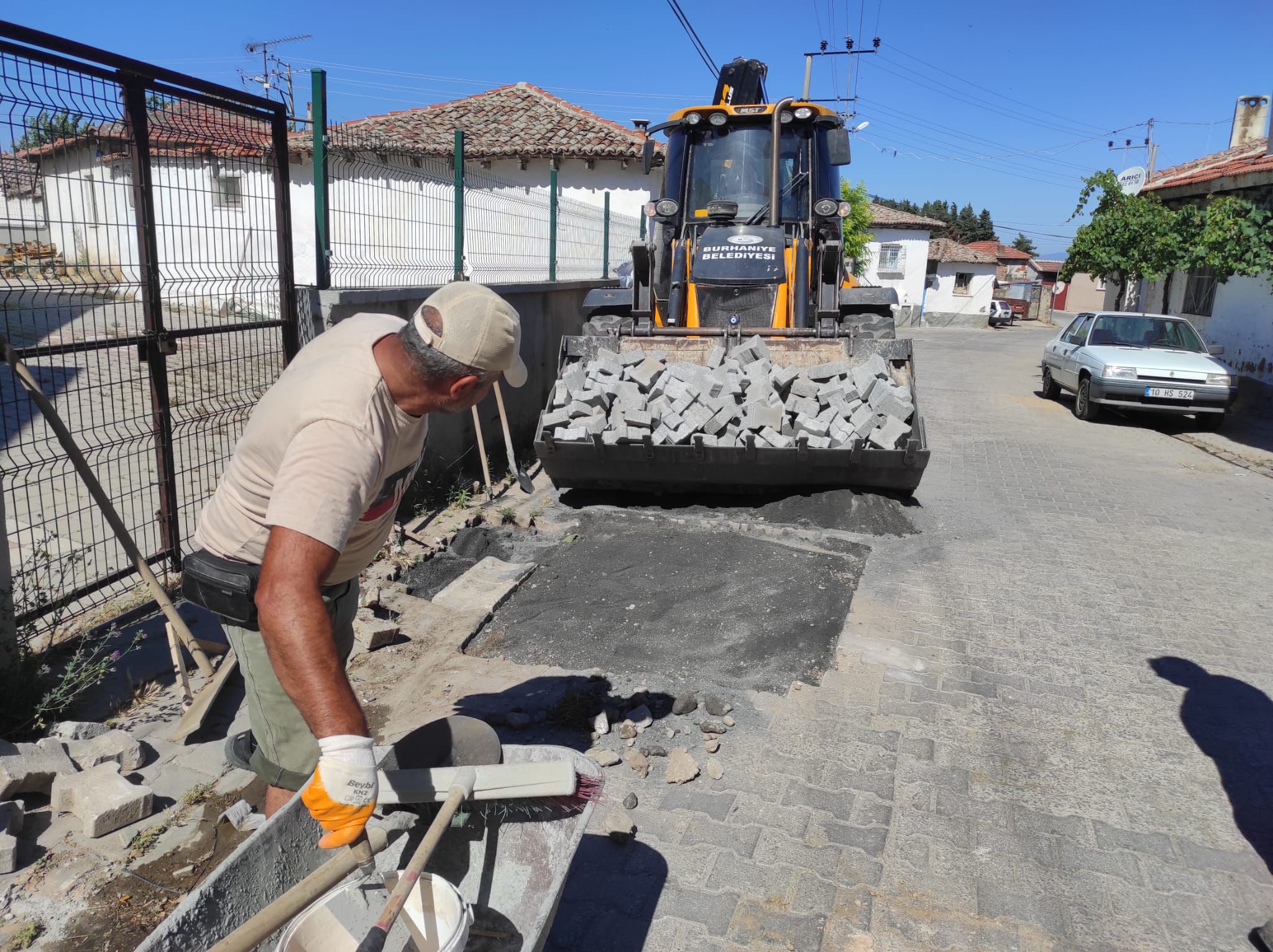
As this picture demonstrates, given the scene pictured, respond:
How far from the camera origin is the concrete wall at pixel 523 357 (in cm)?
612

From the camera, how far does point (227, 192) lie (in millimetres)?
4914

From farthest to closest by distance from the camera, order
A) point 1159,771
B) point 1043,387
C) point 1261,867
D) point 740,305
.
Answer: point 1043,387
point 740,305
point 1159,771
point 1261,867

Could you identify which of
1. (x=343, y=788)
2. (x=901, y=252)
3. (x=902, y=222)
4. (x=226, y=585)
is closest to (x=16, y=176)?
(x=226, y=585)

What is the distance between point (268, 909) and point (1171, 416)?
14.5 metres

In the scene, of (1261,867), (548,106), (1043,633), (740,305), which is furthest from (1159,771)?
(548,106)

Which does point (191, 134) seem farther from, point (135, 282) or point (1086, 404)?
point (1086, 404)

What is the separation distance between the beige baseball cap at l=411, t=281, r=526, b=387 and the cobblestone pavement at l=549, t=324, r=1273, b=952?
5.93 ft

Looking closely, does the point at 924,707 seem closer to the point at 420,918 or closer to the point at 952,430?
the point at 420,918

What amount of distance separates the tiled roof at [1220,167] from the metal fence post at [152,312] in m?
16.1

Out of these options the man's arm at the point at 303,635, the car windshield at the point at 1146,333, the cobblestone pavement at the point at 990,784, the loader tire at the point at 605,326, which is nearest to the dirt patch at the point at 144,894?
the man's arm at the point at 303,635

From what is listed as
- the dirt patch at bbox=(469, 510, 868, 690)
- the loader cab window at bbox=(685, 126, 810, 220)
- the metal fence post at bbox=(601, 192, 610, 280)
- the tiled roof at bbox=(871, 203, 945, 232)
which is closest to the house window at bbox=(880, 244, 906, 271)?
the tiled roof at bbox=(871, 203, 945, 232)

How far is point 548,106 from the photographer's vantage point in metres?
22.2

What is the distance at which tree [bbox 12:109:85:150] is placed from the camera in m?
3.64

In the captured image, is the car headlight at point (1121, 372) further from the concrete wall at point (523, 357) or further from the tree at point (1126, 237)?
the concrete wall at point (523, 357)
